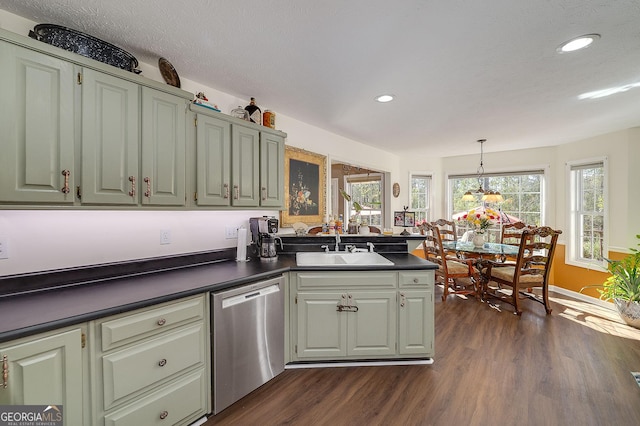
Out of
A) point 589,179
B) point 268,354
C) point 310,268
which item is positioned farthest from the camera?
point 589,179

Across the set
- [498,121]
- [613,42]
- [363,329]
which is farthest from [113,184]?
[498,121]

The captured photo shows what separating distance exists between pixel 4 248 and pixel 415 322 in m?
2.83

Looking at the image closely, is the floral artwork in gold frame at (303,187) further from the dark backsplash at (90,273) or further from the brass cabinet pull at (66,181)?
the brass cabinet pull at (66,181)

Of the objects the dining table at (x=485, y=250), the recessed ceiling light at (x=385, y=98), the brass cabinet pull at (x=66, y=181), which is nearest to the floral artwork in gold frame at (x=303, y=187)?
the recessed ceiling light at (x=385, y=98)

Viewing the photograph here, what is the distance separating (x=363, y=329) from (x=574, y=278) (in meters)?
4.26

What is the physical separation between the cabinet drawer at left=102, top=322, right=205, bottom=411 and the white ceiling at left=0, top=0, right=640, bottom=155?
1842 mm

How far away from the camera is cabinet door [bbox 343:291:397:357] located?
2.35m

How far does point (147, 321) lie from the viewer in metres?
1.48

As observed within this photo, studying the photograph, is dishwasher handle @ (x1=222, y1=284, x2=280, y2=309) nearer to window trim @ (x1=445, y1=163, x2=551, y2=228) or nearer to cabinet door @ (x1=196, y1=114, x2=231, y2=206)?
cabinet door @ (x1=196, y1=114, x2=231, y2=206)

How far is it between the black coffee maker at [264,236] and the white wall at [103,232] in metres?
0.15

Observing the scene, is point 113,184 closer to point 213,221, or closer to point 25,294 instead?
point 25,294

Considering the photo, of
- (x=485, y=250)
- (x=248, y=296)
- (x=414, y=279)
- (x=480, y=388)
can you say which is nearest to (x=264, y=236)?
(x=248, y=296)

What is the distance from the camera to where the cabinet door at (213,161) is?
2.10 metres

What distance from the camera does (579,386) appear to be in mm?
2148
